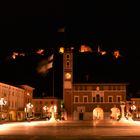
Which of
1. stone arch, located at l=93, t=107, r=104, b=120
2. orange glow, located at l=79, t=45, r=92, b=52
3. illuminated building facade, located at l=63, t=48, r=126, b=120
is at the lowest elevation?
stone arch, located at l=93, t=107, r=104, b=120

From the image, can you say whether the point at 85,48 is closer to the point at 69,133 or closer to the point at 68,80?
the point at 68,80

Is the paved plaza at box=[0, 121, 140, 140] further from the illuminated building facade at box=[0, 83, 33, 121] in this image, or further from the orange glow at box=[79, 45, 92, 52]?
the orange glow at box=[79, 45, 92, 52]

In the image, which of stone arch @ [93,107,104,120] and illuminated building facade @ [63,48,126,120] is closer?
stone arch @ [93,107,104,120]

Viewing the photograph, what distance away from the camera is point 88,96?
96.9 metres

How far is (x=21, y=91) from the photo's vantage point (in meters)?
87.6

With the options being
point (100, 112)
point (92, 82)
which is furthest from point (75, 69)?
point (100, 112)

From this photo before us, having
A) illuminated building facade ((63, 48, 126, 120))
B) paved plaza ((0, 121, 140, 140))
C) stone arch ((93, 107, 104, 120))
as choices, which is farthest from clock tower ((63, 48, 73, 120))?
paved plaza ((0, 121, 140, 140))

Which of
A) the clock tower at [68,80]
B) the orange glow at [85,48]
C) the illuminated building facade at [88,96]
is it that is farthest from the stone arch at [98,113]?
the orange glow at [85,48]

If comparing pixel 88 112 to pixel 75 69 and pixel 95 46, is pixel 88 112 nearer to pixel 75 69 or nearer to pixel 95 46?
pixel 75 69

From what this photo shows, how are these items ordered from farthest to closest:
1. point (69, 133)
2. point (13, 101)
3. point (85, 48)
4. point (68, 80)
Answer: point (85, 48) < point (68, 80) < point (13, 101) < point (69, 133)

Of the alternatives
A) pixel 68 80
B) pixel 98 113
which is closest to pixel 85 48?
pixel 68 80

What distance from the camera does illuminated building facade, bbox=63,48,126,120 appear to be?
95.3 meters

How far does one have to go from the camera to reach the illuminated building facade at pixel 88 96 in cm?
9531

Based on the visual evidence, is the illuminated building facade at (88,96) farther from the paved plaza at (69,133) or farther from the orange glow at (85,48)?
the paved plaza at (69,133)
